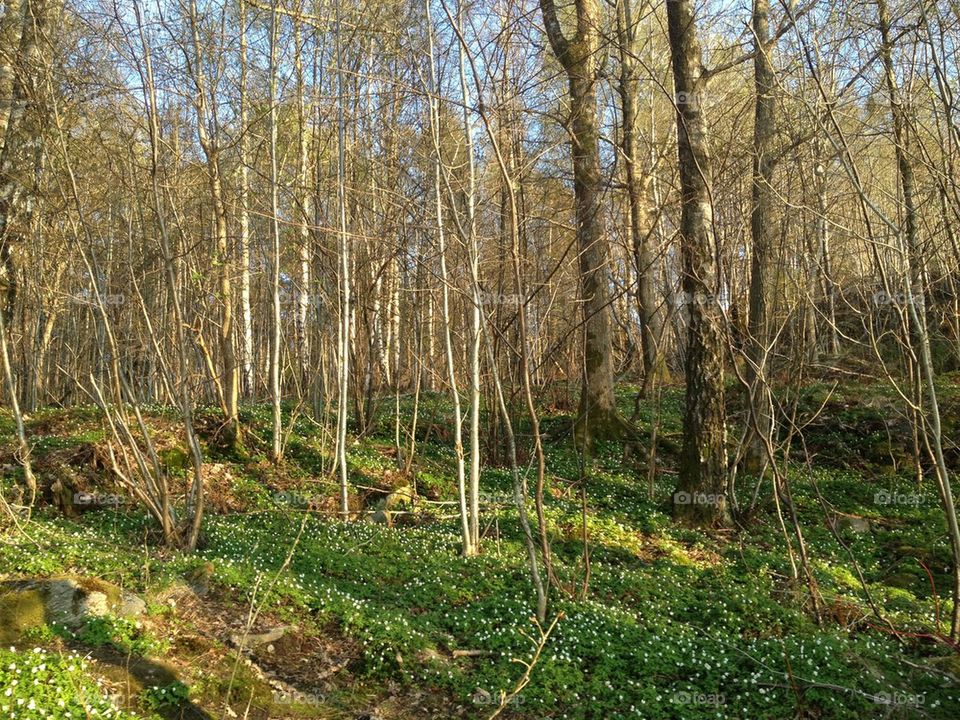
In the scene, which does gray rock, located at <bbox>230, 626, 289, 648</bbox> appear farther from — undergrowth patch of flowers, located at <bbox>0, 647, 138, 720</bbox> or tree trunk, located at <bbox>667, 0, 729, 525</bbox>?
tree trunk, located at <bbox>667, 0, 729, 525</bbox>

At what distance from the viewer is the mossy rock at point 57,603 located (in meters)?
5.22

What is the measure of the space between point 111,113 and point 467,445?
7.48 metres

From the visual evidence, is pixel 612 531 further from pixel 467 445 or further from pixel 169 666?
pixel 169 666

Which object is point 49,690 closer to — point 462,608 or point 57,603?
point 57,603

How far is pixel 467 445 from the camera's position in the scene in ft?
41.8

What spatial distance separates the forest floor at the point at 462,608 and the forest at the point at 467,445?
4 centimetres

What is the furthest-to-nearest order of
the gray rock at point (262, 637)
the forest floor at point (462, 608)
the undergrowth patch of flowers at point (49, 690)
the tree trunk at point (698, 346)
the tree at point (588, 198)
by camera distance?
the tree at point (588, 198)
the tree trunk at point (698, 346)
the gray rock at point (262, 637)
the forest floor at point (462, 608)
the undergrowth patch of flowers at point (49, 690)

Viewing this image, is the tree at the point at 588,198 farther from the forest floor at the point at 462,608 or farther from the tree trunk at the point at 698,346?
the tree trunk at the point at 698,346

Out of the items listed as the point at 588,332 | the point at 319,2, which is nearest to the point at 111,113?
the point at 319,2

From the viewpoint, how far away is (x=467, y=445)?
12742 millimetres

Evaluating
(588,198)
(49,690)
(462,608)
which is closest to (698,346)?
(588,198)

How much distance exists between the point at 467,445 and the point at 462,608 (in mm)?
6028

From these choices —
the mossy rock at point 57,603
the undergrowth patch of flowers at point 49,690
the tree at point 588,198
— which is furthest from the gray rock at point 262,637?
the tree at point 588,198

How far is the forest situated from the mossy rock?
29 millimetres
